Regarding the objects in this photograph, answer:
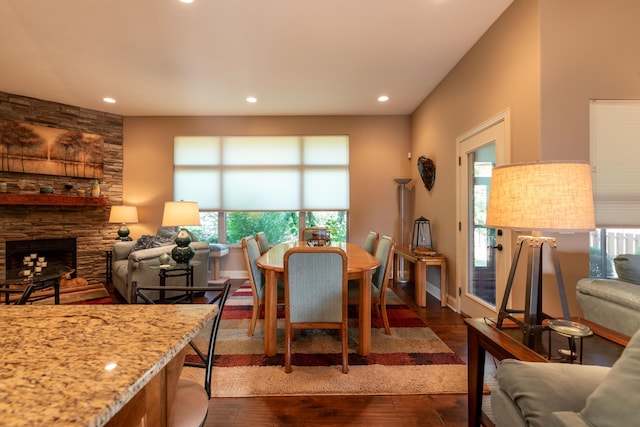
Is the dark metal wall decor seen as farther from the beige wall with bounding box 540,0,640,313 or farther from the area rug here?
the area rug

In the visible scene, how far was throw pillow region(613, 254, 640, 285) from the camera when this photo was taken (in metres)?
1.48

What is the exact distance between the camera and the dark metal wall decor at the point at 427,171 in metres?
3.92

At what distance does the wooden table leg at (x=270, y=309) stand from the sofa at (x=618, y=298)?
191cm

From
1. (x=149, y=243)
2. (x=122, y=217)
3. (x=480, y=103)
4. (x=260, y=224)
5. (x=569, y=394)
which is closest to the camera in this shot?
(x=569, y=394)

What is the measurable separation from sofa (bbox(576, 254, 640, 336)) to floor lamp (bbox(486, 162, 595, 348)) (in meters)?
0.37

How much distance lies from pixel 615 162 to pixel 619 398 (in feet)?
7.11

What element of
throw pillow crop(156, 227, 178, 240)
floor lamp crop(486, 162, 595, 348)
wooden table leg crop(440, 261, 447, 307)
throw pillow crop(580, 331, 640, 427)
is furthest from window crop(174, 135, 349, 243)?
throw pillow crop(580, 331, 640, 427)

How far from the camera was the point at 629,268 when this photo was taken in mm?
1502

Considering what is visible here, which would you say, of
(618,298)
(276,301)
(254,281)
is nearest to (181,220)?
(254,281)

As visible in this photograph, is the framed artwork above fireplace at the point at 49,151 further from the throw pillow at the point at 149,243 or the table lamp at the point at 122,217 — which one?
the throw pillow at the point at 149,243

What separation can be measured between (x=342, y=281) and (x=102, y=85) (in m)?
4.18

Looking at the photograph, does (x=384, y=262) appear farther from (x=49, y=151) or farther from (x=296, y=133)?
(x=49, y=151)

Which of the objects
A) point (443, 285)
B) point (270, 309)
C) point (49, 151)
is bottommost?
point (443, 285)

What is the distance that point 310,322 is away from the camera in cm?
201
